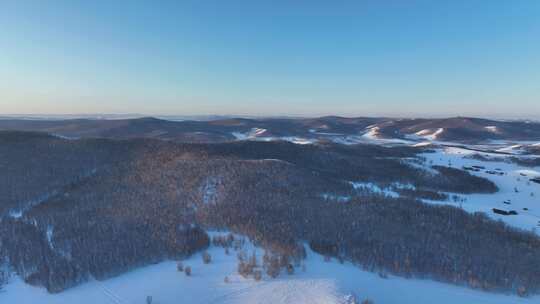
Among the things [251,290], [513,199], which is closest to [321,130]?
[513,199]

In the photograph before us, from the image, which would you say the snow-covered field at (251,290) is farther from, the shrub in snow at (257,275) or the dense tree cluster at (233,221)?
the dense tree cluster at (233,221)

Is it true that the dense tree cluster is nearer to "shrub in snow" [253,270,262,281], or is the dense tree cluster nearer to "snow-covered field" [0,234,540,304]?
"shrub in snow" [253,270,262,281]

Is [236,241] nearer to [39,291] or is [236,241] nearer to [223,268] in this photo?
[223,268]

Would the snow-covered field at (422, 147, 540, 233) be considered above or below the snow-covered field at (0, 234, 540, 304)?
below

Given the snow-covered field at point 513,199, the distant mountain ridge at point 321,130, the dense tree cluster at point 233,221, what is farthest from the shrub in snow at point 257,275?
the distant mountain ridge at point 321,130

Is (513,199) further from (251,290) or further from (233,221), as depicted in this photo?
(251,290)

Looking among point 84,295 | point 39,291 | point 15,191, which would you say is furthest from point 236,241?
point 15,191

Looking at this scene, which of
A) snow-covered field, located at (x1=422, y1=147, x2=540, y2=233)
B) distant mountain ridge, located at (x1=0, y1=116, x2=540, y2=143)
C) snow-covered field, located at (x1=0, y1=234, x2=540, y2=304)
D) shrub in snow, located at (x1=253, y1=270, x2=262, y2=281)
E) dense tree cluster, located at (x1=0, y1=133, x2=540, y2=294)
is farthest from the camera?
distant mountain ridge, located at (x1=0, y1=116, x2=540, y2=143)

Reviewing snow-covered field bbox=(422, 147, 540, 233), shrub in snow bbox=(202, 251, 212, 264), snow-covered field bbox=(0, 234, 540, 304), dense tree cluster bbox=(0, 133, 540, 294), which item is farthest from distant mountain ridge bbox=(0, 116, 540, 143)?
snow-covered field bbox=(0, 234, 540, 304)
